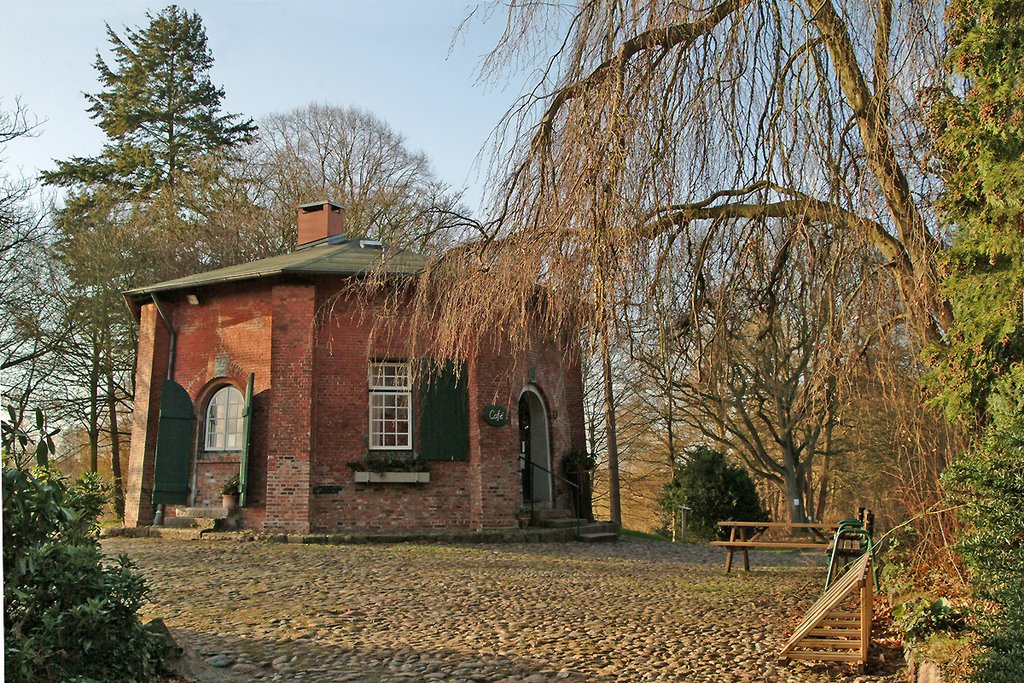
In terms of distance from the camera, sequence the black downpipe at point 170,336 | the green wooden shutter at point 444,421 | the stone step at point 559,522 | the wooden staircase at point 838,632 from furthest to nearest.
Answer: the black downpipe at point 170,336 → the stone step at point 559,522 → the green wooden shutter at point 444,421 → the wooden staircase at point 838,632

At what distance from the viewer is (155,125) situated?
1195 inches

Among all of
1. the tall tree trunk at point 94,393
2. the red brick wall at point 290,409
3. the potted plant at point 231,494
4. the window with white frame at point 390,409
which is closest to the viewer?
the red brick wall at point 290,409

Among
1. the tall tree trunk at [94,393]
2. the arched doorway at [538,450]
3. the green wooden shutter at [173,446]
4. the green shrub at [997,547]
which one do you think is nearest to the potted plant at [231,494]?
the green wooden shutter at [173,446]

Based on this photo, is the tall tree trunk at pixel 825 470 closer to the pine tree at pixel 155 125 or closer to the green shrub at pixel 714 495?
the green shrub at pixel 714 495

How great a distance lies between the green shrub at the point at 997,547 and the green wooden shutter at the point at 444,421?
11.7 metres

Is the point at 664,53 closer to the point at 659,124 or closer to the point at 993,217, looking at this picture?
the point at 659,124

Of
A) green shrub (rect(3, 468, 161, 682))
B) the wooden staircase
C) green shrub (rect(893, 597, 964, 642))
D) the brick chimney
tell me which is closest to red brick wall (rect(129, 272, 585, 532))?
the brick chimney

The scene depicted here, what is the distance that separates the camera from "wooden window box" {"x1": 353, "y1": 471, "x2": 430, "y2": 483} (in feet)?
53.2

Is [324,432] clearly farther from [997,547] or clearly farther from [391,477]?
[997,547]

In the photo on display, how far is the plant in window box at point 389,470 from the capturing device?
16234 millimetres

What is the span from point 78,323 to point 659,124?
22373 mm

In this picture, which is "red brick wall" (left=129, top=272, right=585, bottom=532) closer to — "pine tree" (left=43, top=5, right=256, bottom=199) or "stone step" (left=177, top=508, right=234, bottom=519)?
"stone step" (left=177, top=508, right=234, bottom=519)

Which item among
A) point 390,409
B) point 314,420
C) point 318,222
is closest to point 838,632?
point 390,409

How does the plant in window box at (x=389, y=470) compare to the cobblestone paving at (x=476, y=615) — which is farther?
the plant in window box at (x=389, y=470)
